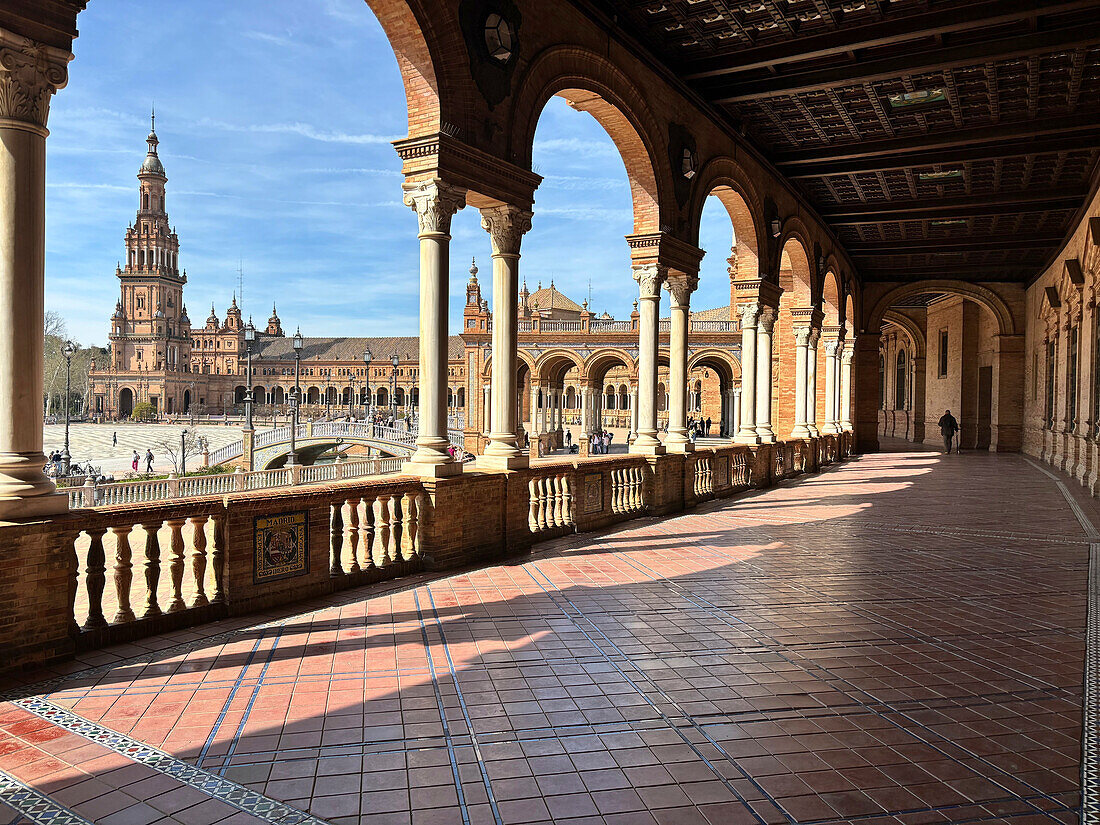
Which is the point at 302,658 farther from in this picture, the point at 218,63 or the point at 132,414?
the point at 132,414

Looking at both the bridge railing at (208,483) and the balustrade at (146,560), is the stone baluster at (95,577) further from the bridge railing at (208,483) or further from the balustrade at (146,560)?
the bridge railing at (208,483)

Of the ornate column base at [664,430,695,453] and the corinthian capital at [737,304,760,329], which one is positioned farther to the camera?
the corinthian capital at [737,304,760,329]

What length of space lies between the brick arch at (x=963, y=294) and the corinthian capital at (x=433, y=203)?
79.2ft

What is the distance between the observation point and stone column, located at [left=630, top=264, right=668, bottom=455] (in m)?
11.3

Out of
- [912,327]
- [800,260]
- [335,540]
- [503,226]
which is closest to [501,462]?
[335,540]

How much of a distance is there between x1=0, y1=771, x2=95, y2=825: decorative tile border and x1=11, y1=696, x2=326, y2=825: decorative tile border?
0.02 meters

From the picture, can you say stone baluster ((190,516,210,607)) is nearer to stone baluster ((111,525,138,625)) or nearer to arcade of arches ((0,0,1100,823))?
arcade of arches ((0,0,1100,823))

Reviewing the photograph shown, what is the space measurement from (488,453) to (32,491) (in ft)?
14.9

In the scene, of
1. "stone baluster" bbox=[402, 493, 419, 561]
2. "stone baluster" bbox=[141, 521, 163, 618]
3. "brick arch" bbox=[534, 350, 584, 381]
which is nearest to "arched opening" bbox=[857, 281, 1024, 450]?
"brick arch" bbox=[534, 350, 584, 381]

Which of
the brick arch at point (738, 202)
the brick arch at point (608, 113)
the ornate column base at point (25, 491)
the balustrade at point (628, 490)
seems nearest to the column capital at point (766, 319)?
the brick arch at point (738, 202)

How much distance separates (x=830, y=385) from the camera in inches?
932

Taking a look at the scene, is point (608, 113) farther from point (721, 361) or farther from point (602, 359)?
point (602, 359)

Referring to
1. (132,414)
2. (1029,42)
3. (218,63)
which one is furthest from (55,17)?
(132,414)

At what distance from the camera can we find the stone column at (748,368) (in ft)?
49.3
